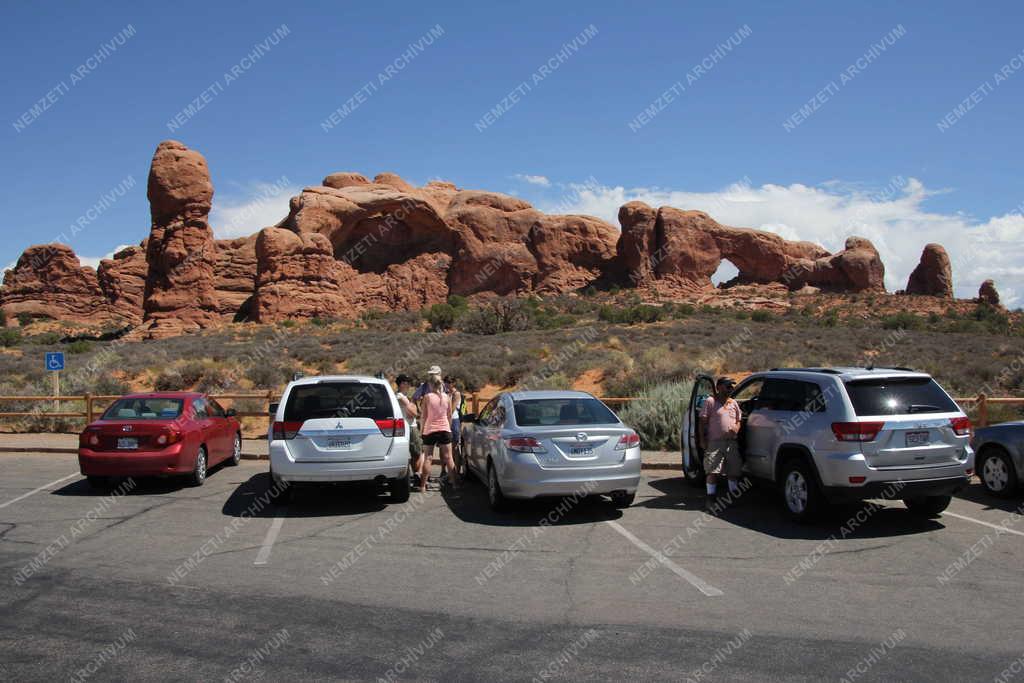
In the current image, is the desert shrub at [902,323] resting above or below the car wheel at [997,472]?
above

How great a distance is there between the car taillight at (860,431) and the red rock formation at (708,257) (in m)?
55.9

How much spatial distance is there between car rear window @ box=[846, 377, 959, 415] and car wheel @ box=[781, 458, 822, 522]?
3.07 feet

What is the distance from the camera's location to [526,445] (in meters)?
8.80

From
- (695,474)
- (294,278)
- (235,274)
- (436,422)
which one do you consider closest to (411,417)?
Result: (436,422)

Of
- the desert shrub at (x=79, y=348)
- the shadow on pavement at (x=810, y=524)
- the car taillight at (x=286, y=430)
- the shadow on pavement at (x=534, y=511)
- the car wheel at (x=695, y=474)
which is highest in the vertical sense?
the desert shrub at (x=79, y=348)

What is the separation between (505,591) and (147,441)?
6733 millimetres

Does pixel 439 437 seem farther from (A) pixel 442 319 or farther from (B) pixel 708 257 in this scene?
(B) pixel 708 257

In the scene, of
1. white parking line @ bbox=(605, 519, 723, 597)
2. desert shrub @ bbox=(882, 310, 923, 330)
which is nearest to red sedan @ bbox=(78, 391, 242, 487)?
white parking line @ bbox=(605, 519, 723, 597)

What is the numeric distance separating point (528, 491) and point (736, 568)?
103 inches

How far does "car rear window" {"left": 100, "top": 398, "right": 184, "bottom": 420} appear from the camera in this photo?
11.2 m

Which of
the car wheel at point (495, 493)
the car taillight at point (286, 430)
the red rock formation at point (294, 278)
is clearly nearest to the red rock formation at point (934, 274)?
the red rock formation at point (294, 278)

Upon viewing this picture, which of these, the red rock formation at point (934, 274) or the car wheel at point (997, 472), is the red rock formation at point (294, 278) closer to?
the car wheel at point (997, 472)

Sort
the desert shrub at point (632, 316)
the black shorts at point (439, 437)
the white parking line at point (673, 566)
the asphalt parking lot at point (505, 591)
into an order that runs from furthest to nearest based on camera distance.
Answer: the desert shrub at point (632, 316) → the black shorts at point (439, 437) → the white parking line at point (673, 566) → the asphalt parking lot at point (505, 591)

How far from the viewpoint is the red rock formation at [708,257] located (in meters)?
64.4
